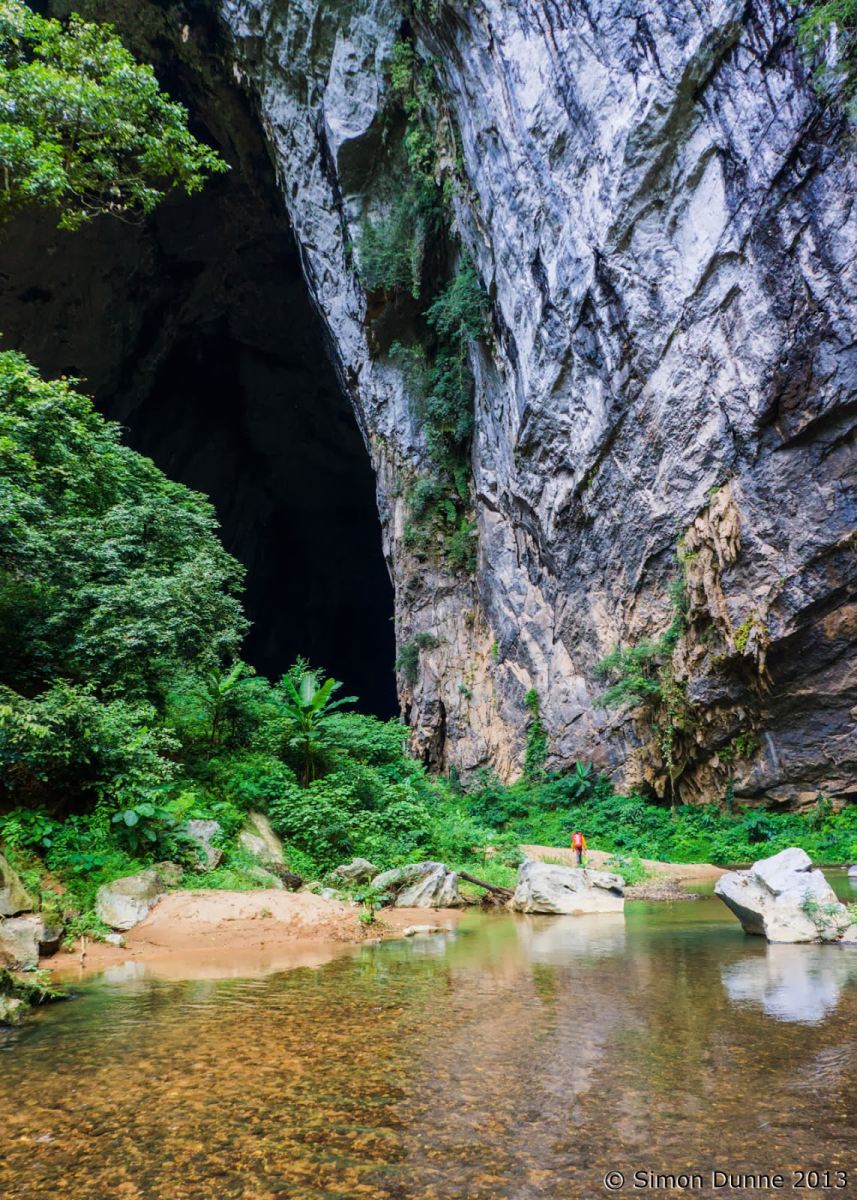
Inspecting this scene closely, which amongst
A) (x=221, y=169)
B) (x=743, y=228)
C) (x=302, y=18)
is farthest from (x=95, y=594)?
(x=302, y=18)

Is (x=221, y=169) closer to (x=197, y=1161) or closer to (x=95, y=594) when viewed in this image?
(x=95, y=594)

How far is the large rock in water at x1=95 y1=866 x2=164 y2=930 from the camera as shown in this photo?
7250 mm

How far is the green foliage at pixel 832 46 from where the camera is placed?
11.7 meters

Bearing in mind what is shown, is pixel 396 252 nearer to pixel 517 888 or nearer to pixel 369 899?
pixel 517 888

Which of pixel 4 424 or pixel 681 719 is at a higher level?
pixel 4 424

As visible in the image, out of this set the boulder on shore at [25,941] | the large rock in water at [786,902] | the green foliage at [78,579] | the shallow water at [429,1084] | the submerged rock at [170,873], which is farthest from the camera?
the green foliage at [78,579]

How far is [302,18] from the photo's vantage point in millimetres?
21344

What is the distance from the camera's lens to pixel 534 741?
1961cm

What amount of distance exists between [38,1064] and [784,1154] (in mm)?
3181

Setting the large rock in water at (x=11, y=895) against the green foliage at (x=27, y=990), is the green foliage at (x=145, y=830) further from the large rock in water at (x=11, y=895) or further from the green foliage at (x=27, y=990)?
the green foliage at (x=27, y=990)

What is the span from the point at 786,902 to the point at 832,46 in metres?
13.2

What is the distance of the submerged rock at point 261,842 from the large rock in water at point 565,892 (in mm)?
3062

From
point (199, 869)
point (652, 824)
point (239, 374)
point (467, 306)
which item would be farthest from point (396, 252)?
point (199, 869)

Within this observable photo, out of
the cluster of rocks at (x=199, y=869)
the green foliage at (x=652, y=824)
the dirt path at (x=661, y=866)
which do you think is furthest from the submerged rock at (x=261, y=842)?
the green foliage at (x=652, y=824)
